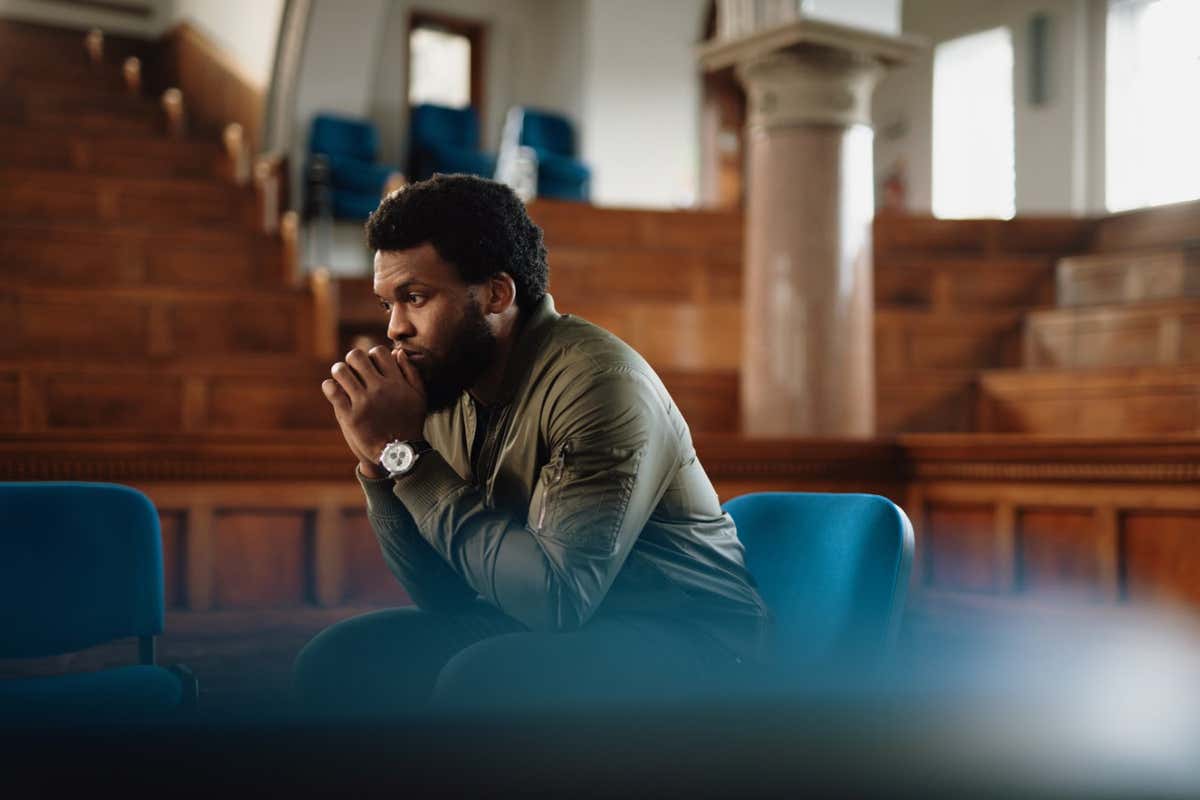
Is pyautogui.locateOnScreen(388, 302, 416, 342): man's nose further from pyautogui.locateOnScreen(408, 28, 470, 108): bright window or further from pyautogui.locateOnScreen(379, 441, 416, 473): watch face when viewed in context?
pyautogui.locateOnScreen(408, 28, 470, 108): bright window

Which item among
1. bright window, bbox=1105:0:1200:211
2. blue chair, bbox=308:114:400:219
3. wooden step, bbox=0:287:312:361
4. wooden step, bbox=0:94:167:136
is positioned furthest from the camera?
bright window, bbox=1105:0:1200:211

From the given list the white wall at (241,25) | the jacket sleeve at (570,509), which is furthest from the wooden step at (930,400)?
the white wall at (241,25)

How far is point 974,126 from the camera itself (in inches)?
393

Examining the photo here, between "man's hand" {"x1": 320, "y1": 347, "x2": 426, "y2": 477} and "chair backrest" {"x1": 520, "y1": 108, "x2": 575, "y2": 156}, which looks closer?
"man's hand" {"x1": 320, "y1": 347, "x2": 426, "y2": 477}

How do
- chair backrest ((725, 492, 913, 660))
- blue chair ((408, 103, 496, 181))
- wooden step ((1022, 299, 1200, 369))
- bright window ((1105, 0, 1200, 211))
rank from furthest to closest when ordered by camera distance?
1. bright window ((1105, 0, 1200, 211))
2. blue chair ((408, 103, 496, 181))
3. wooden step ((1022, 299, 1200, 369))
4. chair backrest ((725, 492, 913, 660))

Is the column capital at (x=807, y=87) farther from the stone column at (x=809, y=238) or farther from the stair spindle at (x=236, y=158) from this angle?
the stair spindle at (x=236, y=158)

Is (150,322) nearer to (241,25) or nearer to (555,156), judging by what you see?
(555,156)

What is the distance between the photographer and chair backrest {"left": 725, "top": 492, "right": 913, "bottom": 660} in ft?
4.29

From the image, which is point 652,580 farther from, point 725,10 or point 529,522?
point 725,10

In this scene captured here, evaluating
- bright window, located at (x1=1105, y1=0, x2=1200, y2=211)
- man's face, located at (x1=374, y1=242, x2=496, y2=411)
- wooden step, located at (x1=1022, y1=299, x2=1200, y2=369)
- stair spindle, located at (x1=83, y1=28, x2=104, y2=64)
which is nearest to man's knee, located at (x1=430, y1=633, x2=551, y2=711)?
man's face, located at (x1=374, y1=242, x2=496, y2=411)

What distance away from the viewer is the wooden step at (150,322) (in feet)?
15.4

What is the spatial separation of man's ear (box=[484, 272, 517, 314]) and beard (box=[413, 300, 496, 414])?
0.6 inches

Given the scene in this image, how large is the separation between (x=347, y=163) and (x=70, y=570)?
648cm

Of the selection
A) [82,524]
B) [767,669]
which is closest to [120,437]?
[82,524]
